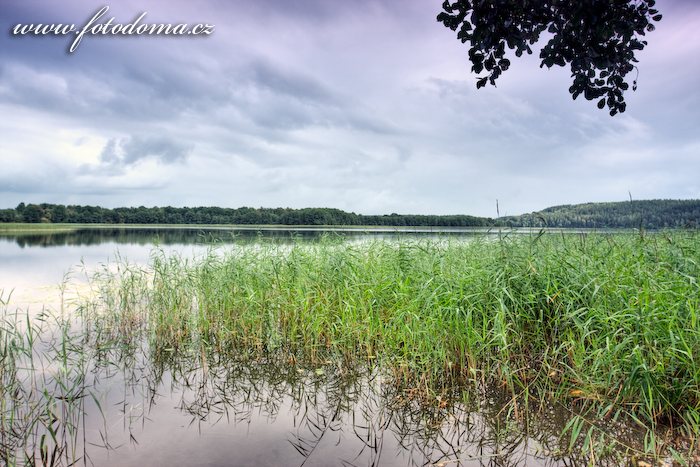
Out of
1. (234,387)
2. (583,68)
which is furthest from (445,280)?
(583,68)

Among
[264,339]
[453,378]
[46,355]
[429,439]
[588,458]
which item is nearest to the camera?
[588,458]

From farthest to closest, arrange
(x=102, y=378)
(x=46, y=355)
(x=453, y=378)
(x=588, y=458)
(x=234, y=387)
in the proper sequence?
1. (x=46, y=355)
2. (x=102, y=378)
3. (x=234, y=387)
4. (x=453, y=378)
5. (x=588, y=458)

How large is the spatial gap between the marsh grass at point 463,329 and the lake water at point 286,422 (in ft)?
0.57

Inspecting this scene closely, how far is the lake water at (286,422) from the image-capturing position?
4.11m

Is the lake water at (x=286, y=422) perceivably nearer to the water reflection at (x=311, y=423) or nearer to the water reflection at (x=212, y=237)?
the water reflection at (x=311, y=423)

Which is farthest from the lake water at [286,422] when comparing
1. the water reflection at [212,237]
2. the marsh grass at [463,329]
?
the water reflection at [212,237]

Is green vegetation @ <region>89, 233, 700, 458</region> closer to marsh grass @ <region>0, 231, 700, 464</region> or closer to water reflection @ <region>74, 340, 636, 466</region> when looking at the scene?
marsh grass @ <region>0, 231, 700, 464</region>

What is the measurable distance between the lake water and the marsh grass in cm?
17

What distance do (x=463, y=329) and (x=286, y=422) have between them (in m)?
2.44

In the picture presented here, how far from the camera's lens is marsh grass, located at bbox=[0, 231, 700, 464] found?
4.10 m

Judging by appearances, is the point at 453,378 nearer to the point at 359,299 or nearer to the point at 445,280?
the point at 445,280

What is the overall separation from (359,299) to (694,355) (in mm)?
4337

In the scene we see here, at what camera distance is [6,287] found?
47.7 ft

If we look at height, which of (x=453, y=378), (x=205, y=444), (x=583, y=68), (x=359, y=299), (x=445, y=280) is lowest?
(x=205, y=444)
